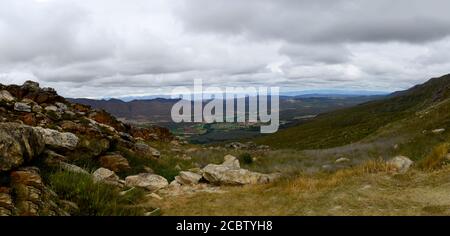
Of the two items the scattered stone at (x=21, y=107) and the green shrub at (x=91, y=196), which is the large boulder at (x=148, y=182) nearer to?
the green shrub at (x=91, y=196)

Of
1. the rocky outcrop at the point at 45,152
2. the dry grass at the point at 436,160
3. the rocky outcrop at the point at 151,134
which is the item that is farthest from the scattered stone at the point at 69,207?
the rocky outcrop at the point at 151,134

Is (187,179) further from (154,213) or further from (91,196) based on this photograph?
(91,196)

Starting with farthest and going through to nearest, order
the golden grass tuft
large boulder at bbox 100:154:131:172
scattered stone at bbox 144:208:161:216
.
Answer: large boulder at bbox 100:154:131:172 → the golden grass tuft → scattered stone at bbox 144:208:161:216

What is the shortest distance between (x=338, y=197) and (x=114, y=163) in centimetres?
1053

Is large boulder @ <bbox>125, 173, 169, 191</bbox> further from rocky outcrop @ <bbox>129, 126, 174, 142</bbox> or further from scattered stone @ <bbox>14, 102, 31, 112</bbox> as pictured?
rocky outcrop @ <bbox>129, 126, 174, 142</bbox>

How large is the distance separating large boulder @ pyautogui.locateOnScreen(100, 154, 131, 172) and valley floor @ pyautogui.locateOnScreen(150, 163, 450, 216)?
17.8ft

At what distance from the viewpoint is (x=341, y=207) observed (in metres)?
10.4

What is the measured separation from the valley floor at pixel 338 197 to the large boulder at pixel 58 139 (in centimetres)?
579

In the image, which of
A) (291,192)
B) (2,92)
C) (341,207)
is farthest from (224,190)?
(2,92)

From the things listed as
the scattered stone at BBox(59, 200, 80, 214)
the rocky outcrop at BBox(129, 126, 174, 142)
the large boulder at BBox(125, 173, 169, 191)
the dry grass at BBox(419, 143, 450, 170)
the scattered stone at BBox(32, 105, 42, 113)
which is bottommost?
the rocky outcrop at BBox(129, 126, 174, 142)

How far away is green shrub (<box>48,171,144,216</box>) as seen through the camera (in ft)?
34.5

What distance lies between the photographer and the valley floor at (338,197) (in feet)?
33.6

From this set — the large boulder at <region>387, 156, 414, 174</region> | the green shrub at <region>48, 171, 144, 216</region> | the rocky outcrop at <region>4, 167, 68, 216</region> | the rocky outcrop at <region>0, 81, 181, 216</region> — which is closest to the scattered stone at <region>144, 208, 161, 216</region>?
the green shrub at <region>48, 171, 144, 216</region>
